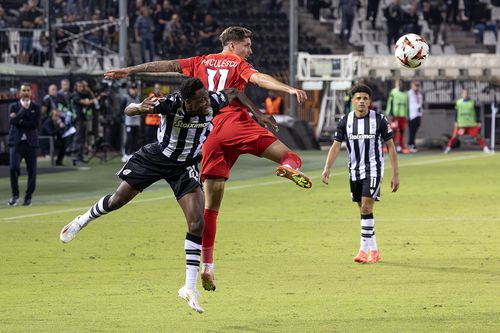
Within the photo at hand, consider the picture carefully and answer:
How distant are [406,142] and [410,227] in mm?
25059

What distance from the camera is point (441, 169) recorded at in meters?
32.3

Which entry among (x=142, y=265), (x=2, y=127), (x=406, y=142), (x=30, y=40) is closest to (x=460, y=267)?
(x=142, y=265)

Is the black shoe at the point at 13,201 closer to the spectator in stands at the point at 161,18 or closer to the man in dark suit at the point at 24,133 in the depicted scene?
the man in dark suit at the point at 24,133

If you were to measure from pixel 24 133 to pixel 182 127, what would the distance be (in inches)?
452

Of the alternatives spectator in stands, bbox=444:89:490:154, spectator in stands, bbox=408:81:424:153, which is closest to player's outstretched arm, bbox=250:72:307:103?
spectator in stands, bbox=444:89:490:154

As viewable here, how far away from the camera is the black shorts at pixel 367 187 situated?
15305mm

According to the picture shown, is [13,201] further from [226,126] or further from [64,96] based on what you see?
[226,126]

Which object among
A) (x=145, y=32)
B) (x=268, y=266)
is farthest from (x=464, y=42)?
(x=268, y=266)

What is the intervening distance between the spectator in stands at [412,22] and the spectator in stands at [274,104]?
978cm

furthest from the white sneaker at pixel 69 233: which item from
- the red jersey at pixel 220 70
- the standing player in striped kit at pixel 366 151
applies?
the standing player in striped kit at pixel 366 151

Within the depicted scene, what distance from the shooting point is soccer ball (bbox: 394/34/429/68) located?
53.7 ft

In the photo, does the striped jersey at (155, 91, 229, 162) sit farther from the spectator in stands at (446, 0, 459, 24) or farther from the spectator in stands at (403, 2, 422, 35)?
the spectator in stands at (446, 0, 459, 24)

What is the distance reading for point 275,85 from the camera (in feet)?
39.8

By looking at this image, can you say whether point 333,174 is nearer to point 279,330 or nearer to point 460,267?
point 460,267
